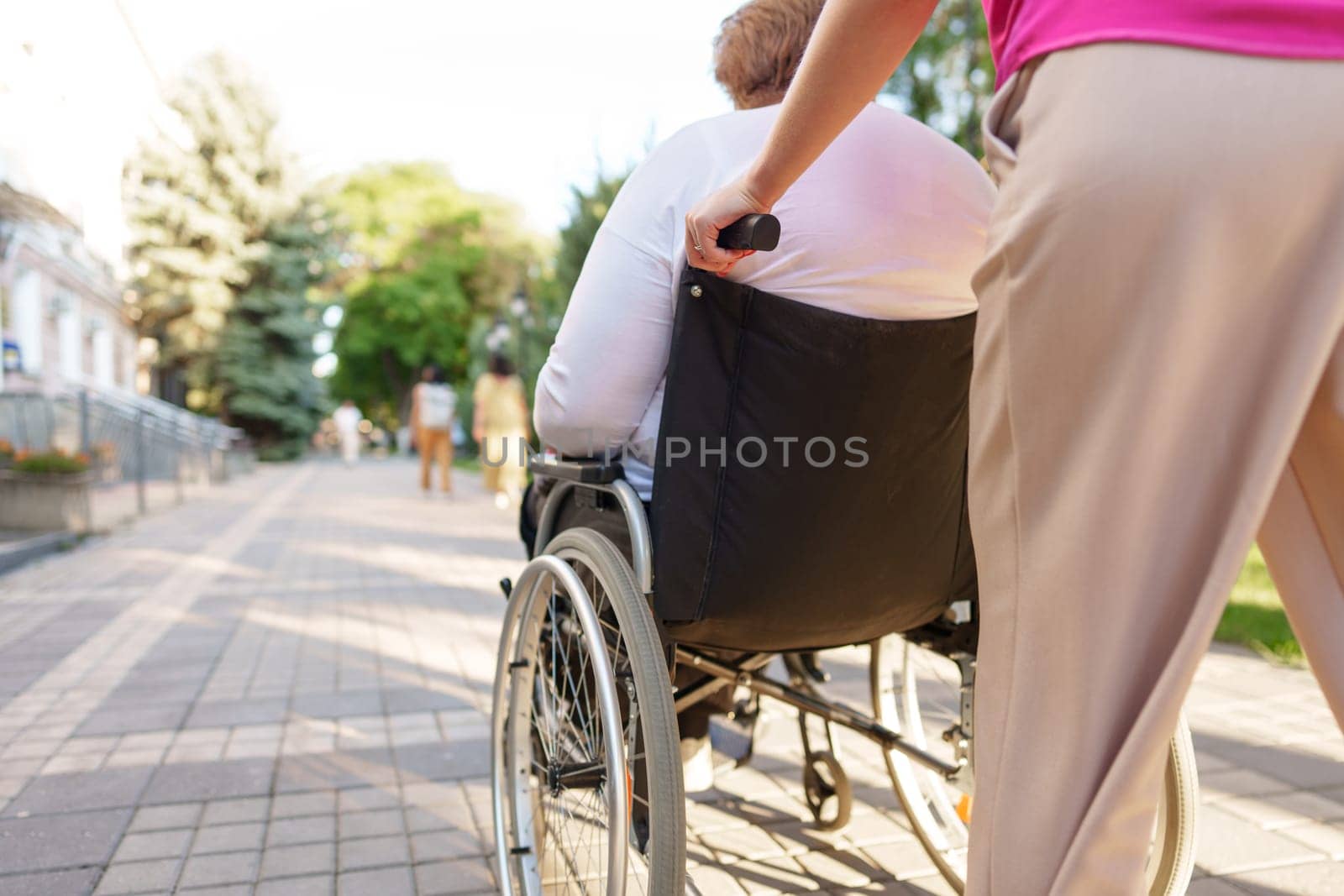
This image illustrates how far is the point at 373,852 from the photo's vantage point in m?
2.73

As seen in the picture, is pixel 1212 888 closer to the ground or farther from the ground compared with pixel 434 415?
closer to the ground

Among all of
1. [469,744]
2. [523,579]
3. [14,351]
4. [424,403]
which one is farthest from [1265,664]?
[14,351]

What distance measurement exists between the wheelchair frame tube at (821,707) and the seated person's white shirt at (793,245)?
0.55 metres

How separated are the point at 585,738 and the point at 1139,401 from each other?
1420 mm

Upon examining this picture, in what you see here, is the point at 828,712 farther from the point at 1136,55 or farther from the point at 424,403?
the point at 424,403

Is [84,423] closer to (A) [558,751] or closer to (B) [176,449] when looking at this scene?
(B) [176,449]

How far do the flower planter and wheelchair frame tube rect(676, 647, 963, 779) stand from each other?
8334 mm

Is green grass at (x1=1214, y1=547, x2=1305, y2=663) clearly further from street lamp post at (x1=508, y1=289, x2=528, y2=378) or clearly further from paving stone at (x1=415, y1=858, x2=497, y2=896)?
street lamp post at (x1=508, y1=289, x2=528, y2=378)

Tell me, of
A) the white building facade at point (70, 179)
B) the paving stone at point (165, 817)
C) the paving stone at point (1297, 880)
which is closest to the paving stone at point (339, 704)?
the paving stone at point (165, 817)

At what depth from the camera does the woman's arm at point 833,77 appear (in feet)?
3.68

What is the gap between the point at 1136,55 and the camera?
3.04 ft

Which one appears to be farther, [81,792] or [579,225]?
[579,225]

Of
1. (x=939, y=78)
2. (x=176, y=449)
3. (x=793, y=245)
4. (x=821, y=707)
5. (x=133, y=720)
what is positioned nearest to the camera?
(x=793, y=245)

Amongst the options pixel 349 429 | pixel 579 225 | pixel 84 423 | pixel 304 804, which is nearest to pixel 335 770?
pixel 304 804
